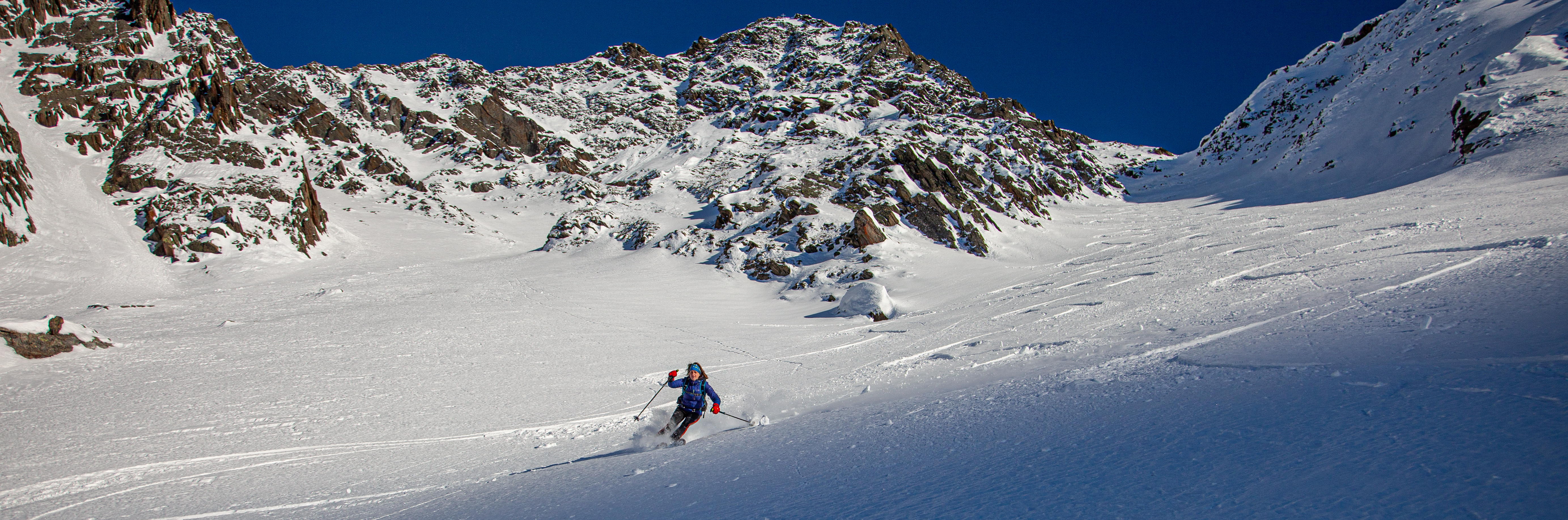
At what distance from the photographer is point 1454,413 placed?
3.57m

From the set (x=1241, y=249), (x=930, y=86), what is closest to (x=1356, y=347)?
(x=1241, y=249)

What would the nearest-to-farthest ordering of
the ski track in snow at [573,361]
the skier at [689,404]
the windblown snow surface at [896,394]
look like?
1. the windblown snow surface at [896,394]
2. the ski track in snow at [573,361]
3. the skier at [689,404]

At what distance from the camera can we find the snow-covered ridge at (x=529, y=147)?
31766mm

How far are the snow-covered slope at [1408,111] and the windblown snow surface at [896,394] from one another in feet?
42.7

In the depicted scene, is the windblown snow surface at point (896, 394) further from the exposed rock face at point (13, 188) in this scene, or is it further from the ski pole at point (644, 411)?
the exposed rock face at point (13, 188)

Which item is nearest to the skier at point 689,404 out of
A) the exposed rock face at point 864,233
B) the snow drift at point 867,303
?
the snow drift at point 867,303

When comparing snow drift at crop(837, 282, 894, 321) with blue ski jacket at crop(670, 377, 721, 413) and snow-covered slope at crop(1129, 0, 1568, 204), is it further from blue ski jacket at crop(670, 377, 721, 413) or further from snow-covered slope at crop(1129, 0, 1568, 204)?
A: snow-covered slope at crop(1129, 0, 1568, 204)

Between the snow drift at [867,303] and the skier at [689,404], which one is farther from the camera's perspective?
the snow drift at [867,303]

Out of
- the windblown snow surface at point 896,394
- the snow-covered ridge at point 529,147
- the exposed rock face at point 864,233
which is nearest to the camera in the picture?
the windblown snow surface at point 896,394

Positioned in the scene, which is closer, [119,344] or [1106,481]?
[1106,481]

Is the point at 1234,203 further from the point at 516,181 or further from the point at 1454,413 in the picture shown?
the point at 516,181

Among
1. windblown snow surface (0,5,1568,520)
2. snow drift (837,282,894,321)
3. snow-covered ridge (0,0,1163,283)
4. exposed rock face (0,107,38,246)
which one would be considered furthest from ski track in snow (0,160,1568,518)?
snow-covered ridge (0,0,1163,283)

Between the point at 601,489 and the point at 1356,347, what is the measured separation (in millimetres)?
7870

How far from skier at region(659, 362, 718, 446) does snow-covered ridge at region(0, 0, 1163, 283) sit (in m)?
18.1
